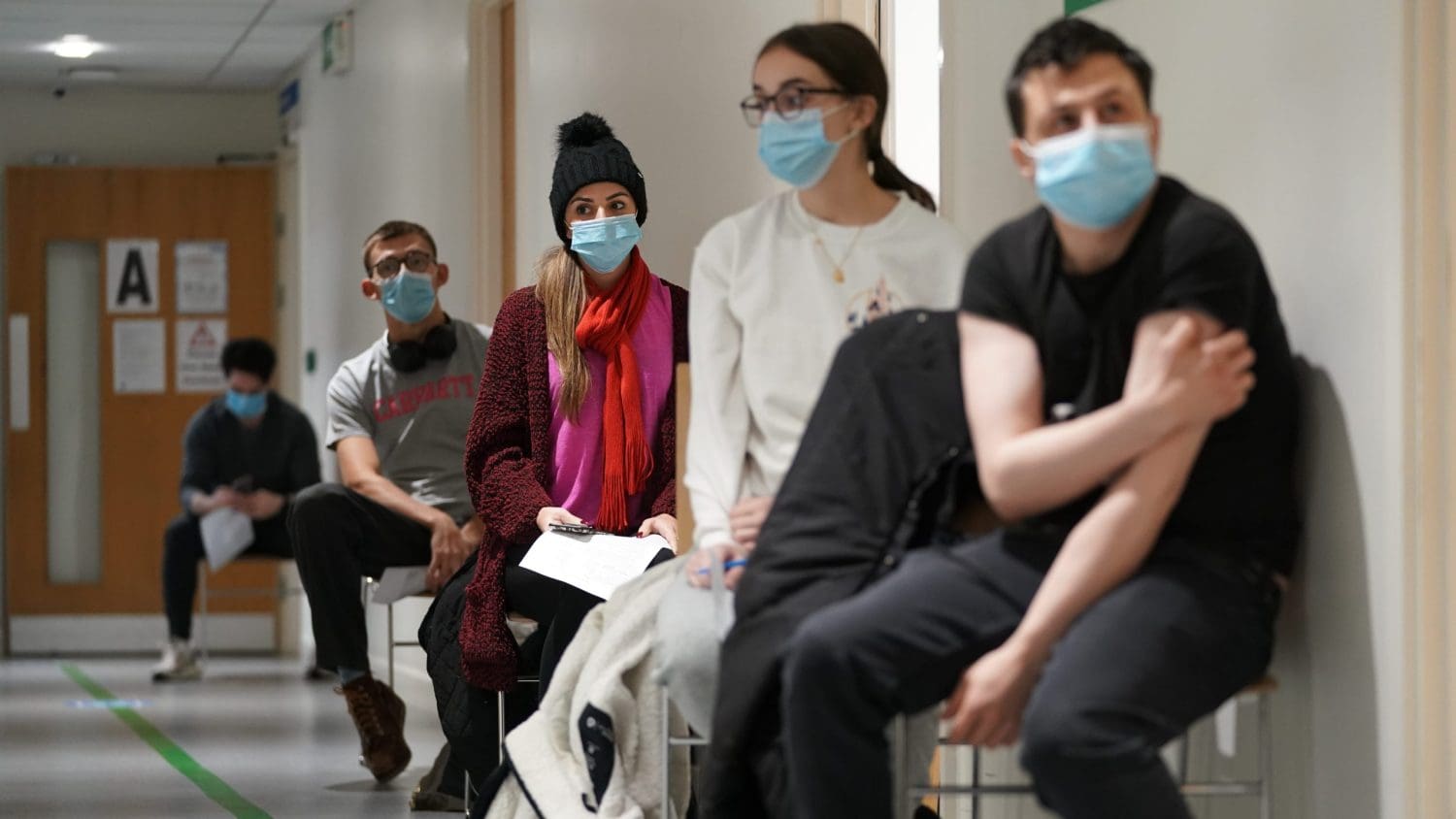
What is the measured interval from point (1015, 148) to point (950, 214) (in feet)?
3.62

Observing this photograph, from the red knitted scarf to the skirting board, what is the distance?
20.3 feet

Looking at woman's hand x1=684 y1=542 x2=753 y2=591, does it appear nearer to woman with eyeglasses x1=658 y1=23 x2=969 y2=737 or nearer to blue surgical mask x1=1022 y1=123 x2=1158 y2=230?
woman with eyeglasses x1=658 y1=23 x2=969 y2=737

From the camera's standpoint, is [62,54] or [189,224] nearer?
[62,54]

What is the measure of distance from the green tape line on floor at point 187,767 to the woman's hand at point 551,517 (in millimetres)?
1247

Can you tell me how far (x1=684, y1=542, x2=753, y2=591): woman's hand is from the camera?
7.44 feet

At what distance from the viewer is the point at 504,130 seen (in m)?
5.62

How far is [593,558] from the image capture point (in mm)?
3098

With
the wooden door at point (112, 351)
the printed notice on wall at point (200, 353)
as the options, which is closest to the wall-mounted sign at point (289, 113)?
the wooden door at point (112, 351)


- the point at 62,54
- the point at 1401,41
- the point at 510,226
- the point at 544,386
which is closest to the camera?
the point at 1401,41

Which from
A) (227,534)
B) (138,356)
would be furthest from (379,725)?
(138,356)

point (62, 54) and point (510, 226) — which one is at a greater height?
point (62, 54)

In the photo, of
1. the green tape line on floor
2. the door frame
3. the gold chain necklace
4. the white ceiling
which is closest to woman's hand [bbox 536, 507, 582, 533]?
the gold chain necklace

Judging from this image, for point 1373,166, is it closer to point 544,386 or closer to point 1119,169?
point 1119,169

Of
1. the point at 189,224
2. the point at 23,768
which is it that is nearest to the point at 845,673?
the point at 23,768
